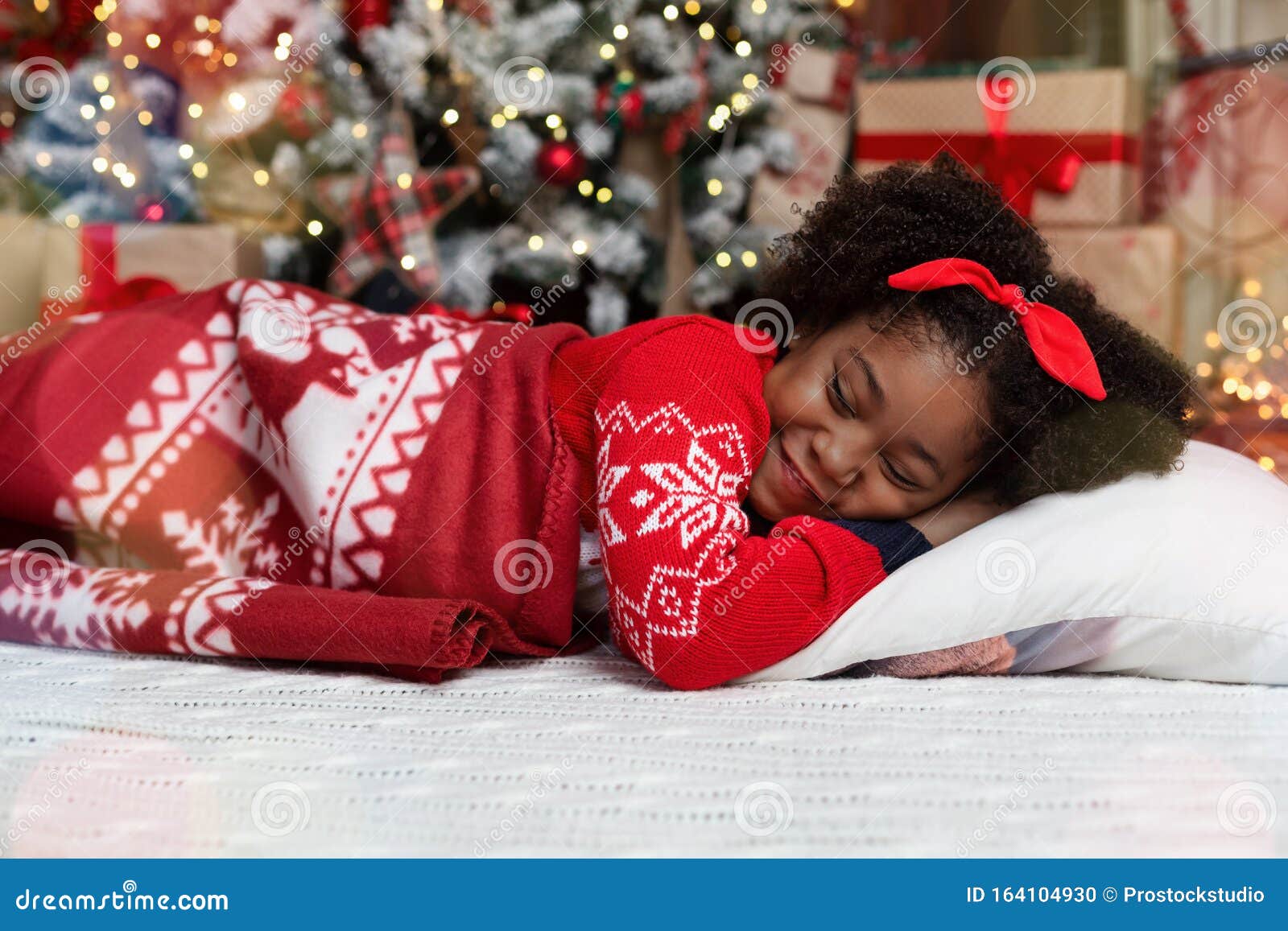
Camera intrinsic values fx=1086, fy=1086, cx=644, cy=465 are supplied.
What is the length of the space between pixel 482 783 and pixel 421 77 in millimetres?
1695

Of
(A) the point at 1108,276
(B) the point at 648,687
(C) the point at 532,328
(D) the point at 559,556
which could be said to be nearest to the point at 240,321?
(C) the point at 532,328

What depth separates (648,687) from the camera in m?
1.00

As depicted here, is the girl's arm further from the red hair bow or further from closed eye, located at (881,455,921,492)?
the red hair bow
